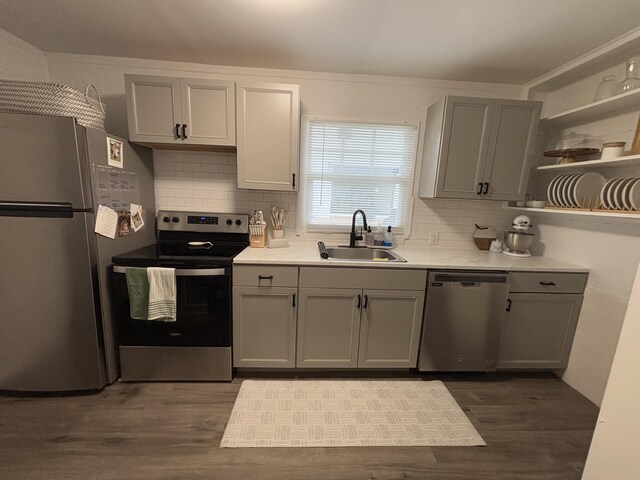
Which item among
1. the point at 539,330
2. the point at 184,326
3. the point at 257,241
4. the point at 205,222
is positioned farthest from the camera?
the point at 205,222

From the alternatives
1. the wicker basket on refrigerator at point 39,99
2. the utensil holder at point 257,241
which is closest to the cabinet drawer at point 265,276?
the utensil holder at point 257,241

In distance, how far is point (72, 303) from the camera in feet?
5.70

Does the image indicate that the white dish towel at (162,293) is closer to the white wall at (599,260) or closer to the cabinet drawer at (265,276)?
the cabinet drawer at (265,276)

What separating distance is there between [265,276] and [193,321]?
1.98 feet

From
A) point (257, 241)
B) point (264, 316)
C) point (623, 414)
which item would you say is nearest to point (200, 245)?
point (257, 241)

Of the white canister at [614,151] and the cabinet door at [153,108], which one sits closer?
the white canister at [614,151]

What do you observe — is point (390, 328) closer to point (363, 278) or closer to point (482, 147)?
point (363, 278)

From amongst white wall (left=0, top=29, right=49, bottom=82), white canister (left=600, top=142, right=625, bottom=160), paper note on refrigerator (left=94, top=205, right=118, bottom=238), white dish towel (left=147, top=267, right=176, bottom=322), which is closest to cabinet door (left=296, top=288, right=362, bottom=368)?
white dish towel (left=147, top=267, right=176, bottom=322)

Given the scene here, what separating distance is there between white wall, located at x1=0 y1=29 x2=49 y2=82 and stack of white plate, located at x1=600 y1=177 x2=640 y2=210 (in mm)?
4277

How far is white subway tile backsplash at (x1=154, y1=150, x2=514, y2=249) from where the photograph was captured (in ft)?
8.01

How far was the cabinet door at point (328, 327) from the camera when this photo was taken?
6.58 feet

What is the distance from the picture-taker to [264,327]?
2020 mm

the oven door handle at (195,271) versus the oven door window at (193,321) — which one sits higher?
the oven door handle at (195,271)

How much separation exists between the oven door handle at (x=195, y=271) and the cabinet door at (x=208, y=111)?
0.99 m
